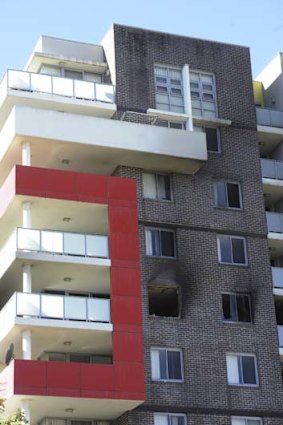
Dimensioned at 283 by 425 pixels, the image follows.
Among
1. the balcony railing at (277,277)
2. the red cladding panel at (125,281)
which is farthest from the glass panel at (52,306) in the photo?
the balcony railing at (277,277)

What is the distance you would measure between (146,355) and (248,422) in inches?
205

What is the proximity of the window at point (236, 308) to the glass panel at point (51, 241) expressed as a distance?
300 inches

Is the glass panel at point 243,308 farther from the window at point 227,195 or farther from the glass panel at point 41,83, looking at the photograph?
the glass panel at point 41,83

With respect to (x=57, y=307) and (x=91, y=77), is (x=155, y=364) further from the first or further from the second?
(x=91, y=77)

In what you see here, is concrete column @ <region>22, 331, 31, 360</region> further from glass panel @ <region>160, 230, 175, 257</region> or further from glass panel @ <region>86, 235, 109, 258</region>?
glass panel @ <region>160, 230, 175, 257</region>

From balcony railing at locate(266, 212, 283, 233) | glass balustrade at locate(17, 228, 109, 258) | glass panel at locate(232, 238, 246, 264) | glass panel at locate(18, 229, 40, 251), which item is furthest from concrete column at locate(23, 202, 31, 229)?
balcony railing at locate(266, 212, 283, 233)

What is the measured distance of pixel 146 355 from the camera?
4222 cm

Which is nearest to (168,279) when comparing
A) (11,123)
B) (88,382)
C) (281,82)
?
(88,382)

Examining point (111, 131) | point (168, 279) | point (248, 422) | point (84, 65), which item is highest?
point (84, 65)

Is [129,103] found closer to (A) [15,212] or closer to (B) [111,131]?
(B) [111,131]

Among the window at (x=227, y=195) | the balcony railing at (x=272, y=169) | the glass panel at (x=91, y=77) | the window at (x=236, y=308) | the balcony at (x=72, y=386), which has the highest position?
the glass panel at (x=91, y=77)

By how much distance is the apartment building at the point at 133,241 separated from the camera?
41500 mm

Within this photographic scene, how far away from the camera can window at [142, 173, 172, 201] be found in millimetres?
45906

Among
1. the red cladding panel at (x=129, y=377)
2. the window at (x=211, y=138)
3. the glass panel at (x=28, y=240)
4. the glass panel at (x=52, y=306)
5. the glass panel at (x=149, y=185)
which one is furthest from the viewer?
the window at (x=211, y=138)
